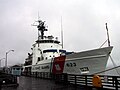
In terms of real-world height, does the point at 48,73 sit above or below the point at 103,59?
below

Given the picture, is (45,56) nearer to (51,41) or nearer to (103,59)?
(51,41)

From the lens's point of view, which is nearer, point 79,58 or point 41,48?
point 79,58

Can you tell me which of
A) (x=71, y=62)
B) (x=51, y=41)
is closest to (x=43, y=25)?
(x=51, y=41)

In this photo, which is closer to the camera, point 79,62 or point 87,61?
point 87,61

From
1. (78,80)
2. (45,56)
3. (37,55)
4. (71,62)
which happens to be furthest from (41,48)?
(78,80)

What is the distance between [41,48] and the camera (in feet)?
104

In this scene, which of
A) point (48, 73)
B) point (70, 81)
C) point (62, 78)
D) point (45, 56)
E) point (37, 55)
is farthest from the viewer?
point (37, 55)

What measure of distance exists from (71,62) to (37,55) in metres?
13.8

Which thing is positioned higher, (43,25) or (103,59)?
(43,25)

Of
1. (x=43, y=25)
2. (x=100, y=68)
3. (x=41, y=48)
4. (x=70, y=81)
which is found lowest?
(x=70, y=81)

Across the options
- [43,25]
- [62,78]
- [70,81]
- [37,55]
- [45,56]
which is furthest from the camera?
[43,25]

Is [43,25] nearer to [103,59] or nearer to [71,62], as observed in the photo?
[71,62]

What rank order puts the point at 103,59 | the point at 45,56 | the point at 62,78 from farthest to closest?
the point at 45,56 → the point at 62,78 → the point at 103,59

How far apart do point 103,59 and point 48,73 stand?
10.7 metres
